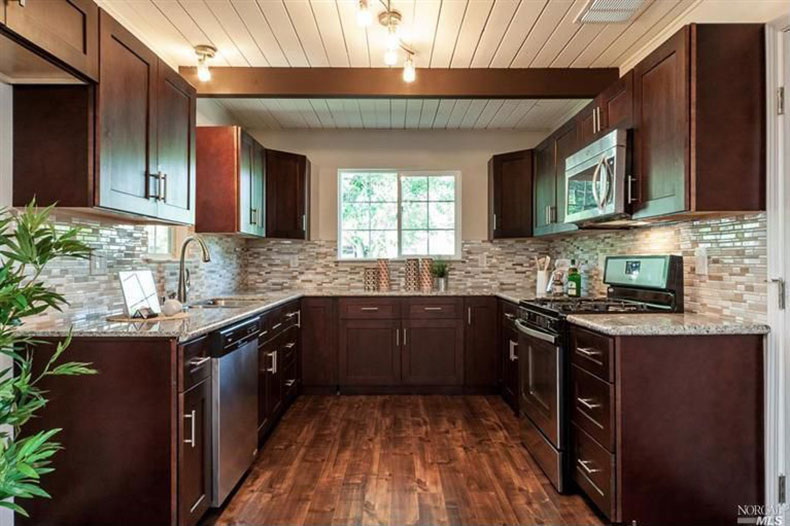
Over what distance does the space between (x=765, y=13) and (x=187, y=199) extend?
2.93 meters

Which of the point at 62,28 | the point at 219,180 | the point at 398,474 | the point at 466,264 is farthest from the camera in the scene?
the point at 466,264

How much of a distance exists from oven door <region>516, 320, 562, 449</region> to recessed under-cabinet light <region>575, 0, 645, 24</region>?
5.66ft

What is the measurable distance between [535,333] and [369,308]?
172 cm

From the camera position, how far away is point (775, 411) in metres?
1.84

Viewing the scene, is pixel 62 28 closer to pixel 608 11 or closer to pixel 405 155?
pixel 608 11

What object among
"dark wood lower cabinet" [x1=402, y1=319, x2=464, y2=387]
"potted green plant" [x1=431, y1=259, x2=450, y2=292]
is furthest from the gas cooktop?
"potted green plant" [x1=431, y1=259, x2=450, y2=292]

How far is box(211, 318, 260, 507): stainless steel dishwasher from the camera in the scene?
6.79 ft

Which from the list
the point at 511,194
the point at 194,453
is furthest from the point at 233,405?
the point at 511,194

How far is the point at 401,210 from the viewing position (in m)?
4.62

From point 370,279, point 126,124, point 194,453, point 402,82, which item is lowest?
point 194,453

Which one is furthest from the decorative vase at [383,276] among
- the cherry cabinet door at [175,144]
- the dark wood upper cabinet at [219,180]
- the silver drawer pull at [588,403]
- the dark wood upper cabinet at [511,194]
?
the silver drawer pull at [588,403]

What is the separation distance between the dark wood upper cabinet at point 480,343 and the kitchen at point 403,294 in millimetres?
37

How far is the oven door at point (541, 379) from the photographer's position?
2.39 metres

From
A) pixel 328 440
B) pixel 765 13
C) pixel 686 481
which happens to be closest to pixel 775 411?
pixel 686 481
